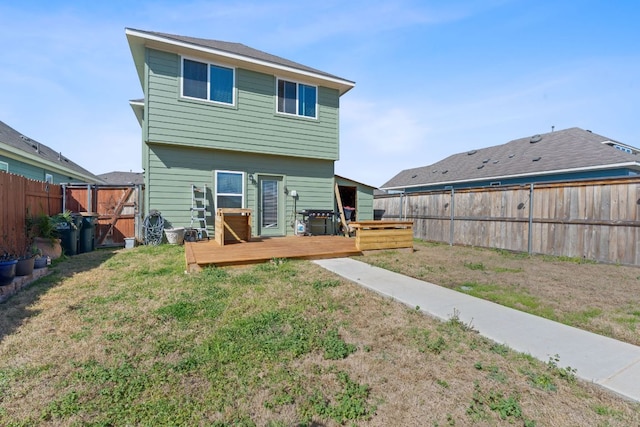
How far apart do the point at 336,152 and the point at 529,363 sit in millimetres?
8687

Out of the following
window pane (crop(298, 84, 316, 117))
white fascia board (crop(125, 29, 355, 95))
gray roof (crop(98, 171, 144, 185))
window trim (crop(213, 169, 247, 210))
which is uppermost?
white fascia board (crop(125, 29, 355, 95))

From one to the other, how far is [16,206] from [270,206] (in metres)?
5.90

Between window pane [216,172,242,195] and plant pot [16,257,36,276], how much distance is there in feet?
15.4

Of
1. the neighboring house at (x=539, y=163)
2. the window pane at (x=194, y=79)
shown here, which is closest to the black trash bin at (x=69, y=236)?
the window pane at (x=194, y=79)

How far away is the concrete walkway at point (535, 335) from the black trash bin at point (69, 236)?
7172 mm

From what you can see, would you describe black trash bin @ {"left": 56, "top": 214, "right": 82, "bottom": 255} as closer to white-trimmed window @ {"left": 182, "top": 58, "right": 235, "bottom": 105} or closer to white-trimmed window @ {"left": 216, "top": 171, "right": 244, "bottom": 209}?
white-trimmed window @ {"left": 216, "top": 171, "right": 244, "bottom": 209}

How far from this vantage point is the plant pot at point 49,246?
6198 millimetres

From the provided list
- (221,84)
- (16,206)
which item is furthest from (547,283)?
(16,206)

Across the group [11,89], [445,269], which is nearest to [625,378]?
[445,269]

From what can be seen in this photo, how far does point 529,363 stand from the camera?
95.0 inches

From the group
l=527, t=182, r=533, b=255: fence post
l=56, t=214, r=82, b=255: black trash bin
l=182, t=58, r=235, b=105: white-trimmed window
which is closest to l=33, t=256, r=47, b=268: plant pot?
l=56, t=214, r=82, b=255: black trash bin

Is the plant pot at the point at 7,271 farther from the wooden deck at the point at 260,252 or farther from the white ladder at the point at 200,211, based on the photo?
the white ladder at the point at 200,211

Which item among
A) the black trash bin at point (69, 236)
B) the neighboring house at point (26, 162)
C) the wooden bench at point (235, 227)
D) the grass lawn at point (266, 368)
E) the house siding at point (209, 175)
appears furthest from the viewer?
the neighboring house at point (26, 162)

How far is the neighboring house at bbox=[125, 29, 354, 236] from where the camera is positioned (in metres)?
8.03
